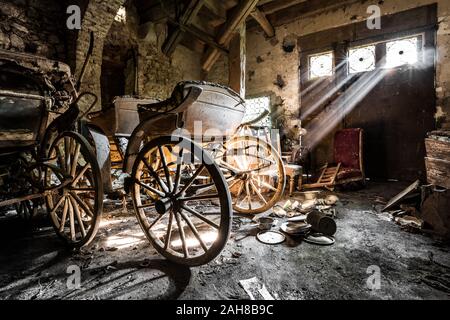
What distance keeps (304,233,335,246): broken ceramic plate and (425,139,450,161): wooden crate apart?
8.15ft

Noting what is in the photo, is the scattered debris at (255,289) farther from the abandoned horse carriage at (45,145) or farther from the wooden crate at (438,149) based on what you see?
the wooden crate at (438,149)

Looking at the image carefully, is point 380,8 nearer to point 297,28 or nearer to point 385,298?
point 297,28

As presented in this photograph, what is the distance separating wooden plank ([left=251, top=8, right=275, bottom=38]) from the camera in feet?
22.7

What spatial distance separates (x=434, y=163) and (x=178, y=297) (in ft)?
13.9

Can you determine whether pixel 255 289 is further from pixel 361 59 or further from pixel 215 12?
pixel 215 12

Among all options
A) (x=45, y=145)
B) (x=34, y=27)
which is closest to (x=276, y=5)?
(x=34, y=27)

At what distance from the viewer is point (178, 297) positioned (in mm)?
1573

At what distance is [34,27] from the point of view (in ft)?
16.1

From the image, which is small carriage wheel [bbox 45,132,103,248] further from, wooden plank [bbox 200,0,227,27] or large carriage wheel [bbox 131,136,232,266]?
wooden plank [bbox 200,0,227,27]

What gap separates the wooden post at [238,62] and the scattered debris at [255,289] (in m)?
5.23

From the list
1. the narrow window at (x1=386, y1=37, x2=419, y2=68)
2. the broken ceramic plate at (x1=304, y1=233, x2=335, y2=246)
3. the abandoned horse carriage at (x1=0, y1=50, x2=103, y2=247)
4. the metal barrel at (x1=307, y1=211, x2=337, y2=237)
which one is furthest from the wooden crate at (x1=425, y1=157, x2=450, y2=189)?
the abandoned horse carriage at (x1=0, y1=50, x2=103, y2=247)

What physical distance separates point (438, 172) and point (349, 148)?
90.9 inches

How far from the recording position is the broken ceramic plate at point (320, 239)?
7.82ft

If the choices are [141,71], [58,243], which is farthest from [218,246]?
[141,71]
